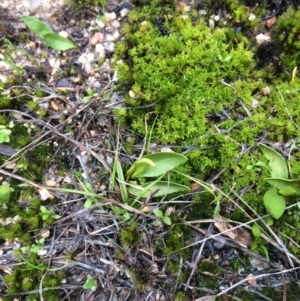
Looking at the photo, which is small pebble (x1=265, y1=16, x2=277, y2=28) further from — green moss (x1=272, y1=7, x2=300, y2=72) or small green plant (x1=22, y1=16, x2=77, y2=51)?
small green plant (x1=22, y1=16, x2=77, y2=51)

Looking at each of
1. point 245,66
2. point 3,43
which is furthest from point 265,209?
point 3,43

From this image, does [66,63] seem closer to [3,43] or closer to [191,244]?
[3,43]

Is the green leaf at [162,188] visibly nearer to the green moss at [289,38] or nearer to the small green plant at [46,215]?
the small green plant at [46,215]

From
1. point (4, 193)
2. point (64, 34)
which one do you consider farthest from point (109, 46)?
point (4, 193)

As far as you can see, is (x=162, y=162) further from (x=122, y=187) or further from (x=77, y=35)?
(x=77, y=35)

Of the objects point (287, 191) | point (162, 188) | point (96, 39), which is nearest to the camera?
point (287, 191)

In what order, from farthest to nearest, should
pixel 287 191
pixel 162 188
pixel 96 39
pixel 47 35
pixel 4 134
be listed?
pixel 96 39, pixel 47 35, pixel 4 134, pixel 162 188, pixel 287 191
